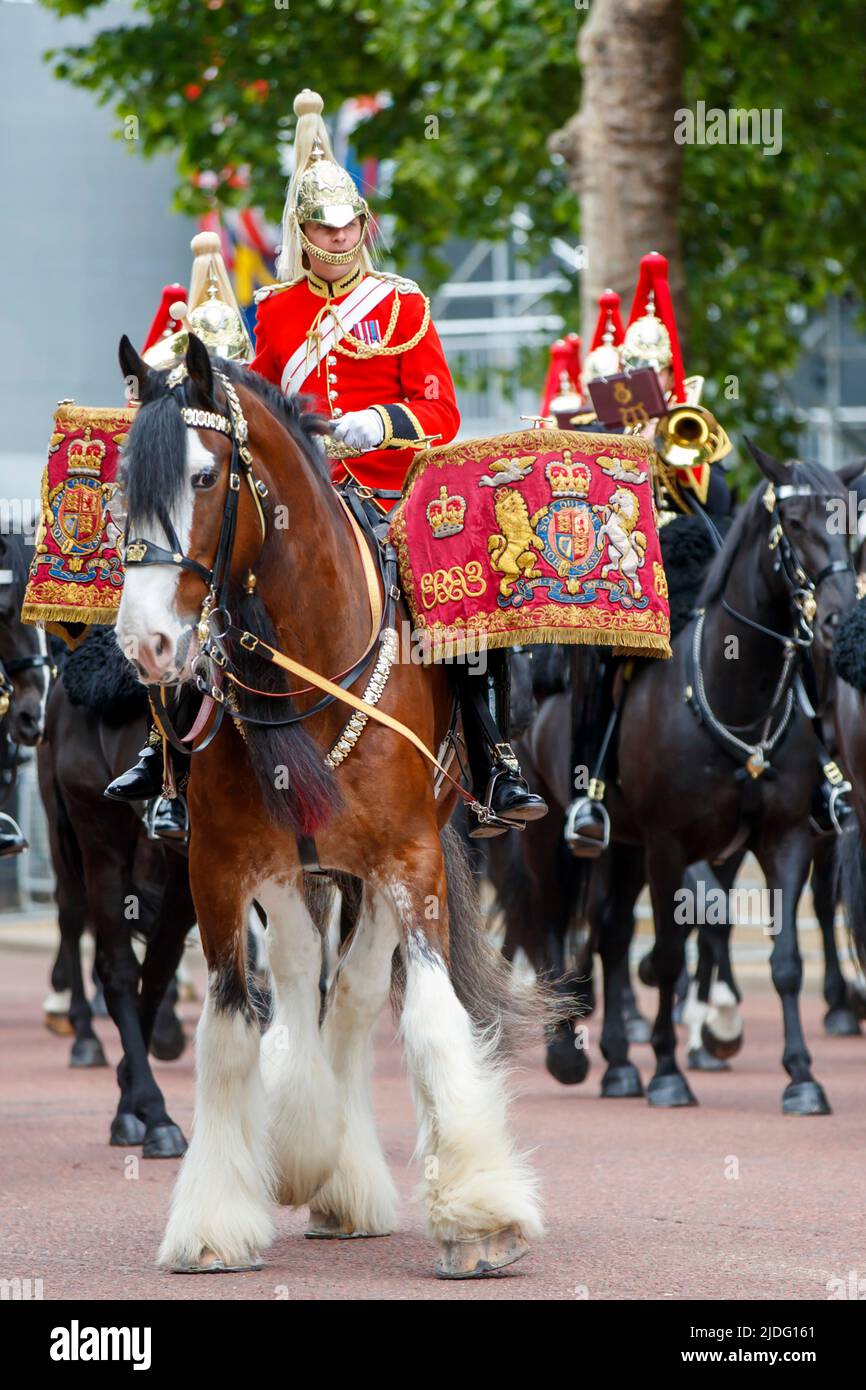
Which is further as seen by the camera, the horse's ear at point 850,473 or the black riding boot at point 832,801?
the black riding boot at point 832,801

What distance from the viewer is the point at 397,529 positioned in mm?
6852

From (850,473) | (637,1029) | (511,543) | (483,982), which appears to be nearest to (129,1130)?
(483,982)

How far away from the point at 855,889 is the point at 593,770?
152 cm

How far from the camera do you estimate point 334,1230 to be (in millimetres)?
6941

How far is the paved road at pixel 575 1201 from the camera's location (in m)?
6.12

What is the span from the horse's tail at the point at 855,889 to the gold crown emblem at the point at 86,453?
380 cm

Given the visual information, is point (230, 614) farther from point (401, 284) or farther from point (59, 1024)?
Result: point (59, 1024)

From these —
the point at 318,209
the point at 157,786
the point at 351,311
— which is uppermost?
the point at 318,209

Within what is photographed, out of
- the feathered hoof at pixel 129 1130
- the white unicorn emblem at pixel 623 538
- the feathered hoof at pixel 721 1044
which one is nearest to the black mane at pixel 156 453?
the white unicorn emblem at pixel 623 538

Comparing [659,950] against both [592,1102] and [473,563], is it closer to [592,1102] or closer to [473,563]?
[592,1102]

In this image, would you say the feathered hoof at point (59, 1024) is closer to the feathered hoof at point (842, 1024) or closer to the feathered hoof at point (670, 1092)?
the feathered hoof at point (842, 1024)
